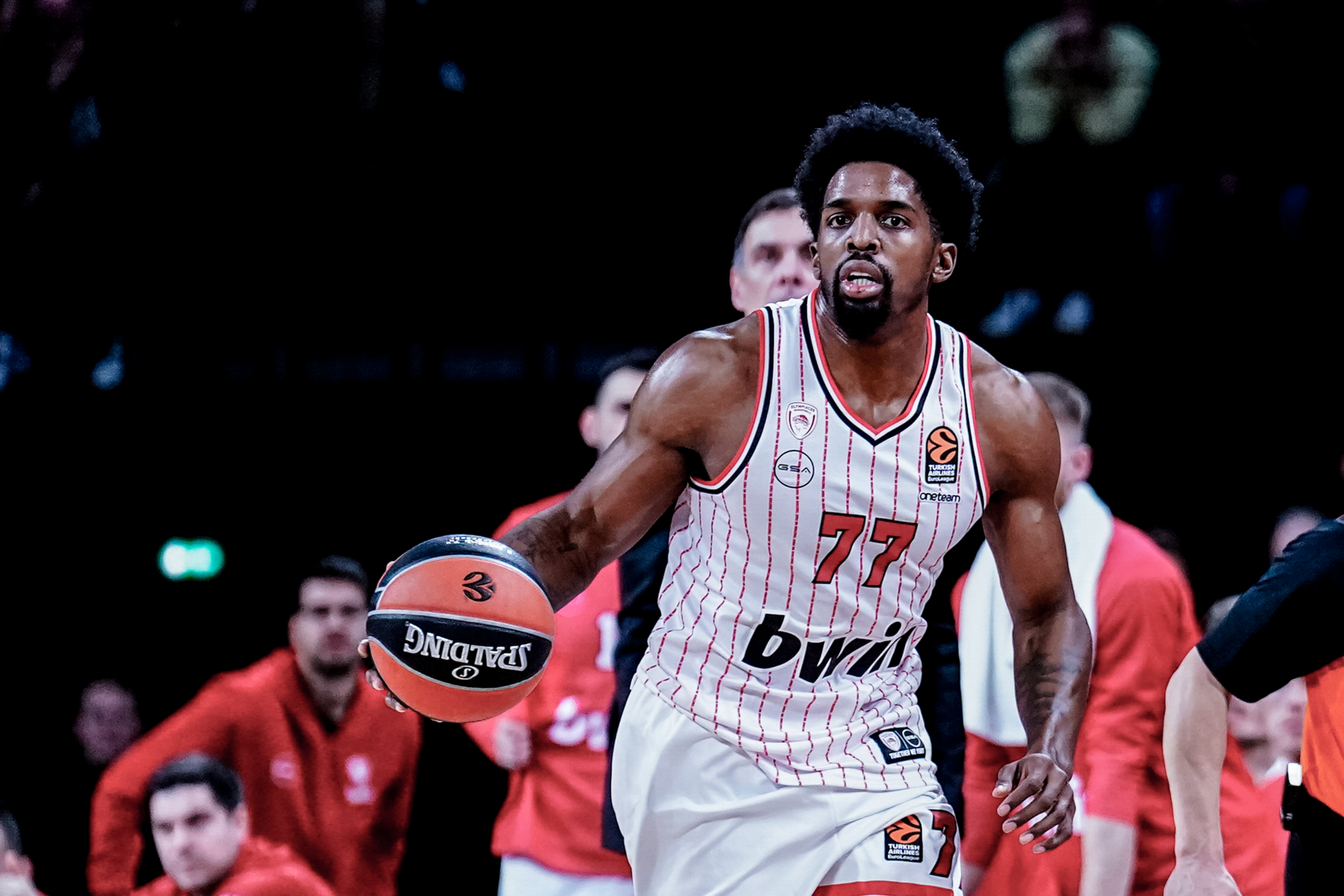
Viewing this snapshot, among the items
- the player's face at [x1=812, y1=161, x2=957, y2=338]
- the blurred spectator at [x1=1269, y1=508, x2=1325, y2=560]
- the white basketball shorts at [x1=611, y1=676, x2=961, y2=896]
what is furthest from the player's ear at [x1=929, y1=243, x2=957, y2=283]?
the blurred spectator at [x1=1269, y1=508, x2=1325, y2=560]

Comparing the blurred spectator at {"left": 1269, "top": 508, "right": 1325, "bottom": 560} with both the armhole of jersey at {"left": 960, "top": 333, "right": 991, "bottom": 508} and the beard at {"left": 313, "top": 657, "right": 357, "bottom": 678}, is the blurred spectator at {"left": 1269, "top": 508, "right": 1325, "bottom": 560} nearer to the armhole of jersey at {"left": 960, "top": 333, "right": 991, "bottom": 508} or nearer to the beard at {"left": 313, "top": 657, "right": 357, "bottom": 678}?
the armhole of jersey at {"left": 960, "top": 333, "right": 991, "bottom": 508}

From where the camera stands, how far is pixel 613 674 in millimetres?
3924

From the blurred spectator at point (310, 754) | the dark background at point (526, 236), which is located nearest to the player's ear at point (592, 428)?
the blurred spectator at point (310, 754)

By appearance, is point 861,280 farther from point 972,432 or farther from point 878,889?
point 878,889

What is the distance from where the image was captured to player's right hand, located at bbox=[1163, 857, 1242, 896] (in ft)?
8.29

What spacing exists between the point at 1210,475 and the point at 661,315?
278cm

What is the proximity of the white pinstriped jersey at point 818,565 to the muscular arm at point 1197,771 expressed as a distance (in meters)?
0.47

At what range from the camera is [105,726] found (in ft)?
20.2

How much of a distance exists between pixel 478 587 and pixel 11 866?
9.28 feet

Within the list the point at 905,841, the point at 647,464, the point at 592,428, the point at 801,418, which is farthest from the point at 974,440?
the point at 592,428

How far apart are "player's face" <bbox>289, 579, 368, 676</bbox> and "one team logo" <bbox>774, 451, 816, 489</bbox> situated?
10.2 feet

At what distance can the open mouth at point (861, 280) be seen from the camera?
8.03ft

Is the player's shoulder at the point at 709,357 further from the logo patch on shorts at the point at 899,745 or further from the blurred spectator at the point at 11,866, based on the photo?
the blurred spectator at the point at 11,866

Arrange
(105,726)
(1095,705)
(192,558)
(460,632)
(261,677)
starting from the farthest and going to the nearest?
(192,558) < (105,726) < (261,677) < (1095,705) < (460,632)
